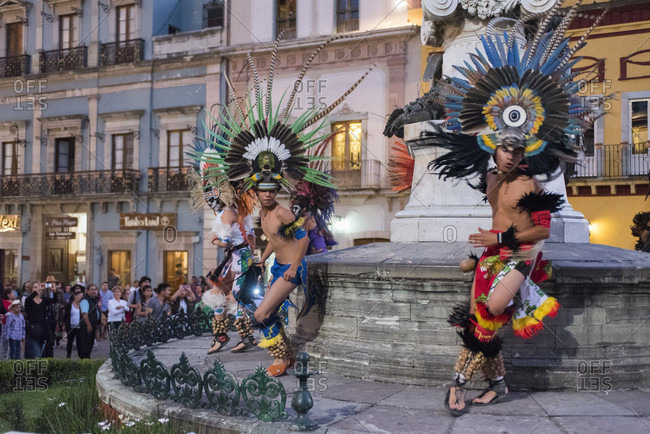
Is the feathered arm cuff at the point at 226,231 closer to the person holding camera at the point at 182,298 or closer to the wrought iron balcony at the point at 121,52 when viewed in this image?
the person holding camera at the point at 182,298

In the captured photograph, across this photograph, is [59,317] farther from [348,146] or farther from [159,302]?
[348,146]

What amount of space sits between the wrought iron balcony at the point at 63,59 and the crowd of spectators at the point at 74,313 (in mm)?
14755

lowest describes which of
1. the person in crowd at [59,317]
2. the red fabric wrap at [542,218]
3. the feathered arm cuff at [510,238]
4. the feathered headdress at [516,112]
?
the person in crowd at [59,317]

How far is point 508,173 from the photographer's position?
5.43 metres

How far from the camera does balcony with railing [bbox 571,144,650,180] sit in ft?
69.1

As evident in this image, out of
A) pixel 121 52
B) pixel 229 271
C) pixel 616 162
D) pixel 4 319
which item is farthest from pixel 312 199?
pixel 121 52

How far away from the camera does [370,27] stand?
2462 cm

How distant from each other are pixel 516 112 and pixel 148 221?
2298cm

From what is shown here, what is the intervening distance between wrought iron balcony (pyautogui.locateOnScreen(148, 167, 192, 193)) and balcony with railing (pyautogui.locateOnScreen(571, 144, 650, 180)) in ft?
44.0

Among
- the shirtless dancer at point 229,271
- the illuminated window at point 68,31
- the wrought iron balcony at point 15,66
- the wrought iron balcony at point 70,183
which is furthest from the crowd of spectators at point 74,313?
the wrought iron balcony at point 15,66

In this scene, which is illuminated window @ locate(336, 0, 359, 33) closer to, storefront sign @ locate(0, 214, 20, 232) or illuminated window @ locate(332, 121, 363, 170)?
illuminated window @ locate(332, 121, 363, 170)

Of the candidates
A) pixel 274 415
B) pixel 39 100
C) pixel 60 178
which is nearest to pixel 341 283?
pixel 274 415

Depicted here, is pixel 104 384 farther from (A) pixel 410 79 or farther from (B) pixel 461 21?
(A) pixel 410 79

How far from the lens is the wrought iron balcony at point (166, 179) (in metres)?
26.5
